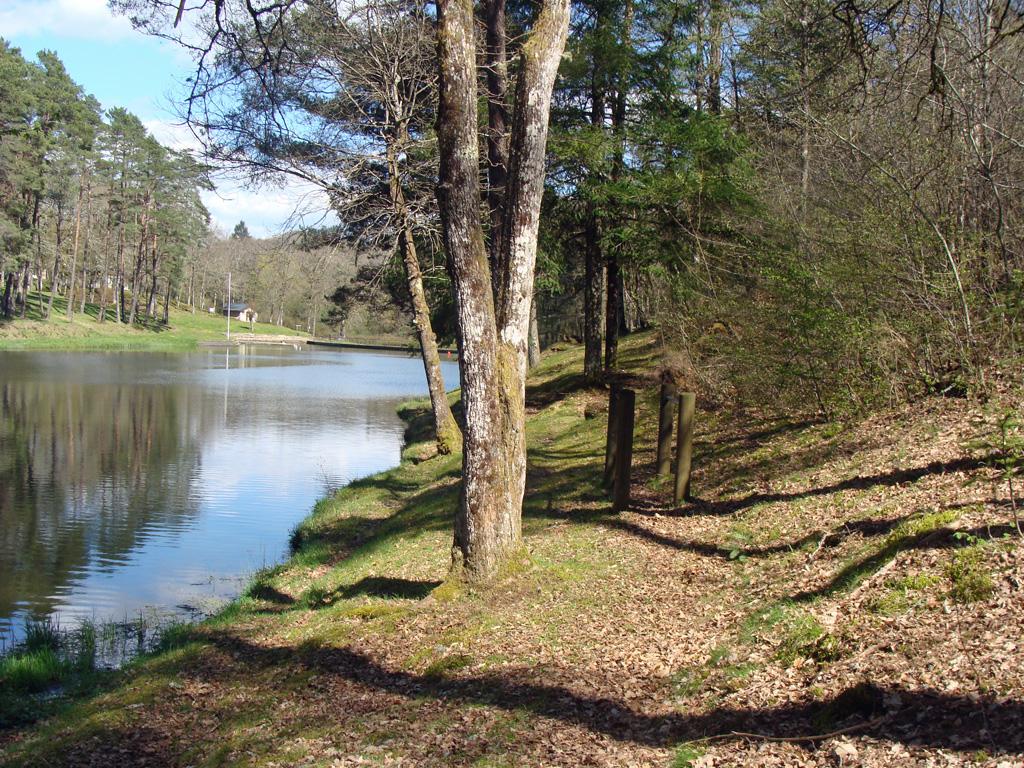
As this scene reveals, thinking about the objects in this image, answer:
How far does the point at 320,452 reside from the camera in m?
23.3

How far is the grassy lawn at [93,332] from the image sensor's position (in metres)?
56.1

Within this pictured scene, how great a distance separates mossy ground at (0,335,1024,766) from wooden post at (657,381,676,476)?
0.93ft

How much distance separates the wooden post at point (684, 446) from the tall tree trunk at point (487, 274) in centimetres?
252

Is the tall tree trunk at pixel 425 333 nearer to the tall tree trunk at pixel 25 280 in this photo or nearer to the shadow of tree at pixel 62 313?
the tall tree trunk at pixel 25 280

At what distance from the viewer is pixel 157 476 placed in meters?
19.3

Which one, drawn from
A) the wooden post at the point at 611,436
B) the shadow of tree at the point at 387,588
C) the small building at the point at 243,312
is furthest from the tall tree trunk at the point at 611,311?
the small building at the point at 243,312

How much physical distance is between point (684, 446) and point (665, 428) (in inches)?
37.7

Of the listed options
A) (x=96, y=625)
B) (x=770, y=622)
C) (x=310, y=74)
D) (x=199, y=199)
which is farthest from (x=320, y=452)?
(x=199, y=199)

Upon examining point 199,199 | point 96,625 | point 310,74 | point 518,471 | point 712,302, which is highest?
point 199,199

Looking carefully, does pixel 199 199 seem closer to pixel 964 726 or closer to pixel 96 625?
pixel 96 625

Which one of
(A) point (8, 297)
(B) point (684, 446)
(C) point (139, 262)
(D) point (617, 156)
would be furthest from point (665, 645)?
(C) point (139, 262)

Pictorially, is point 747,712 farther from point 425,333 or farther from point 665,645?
point 425,333

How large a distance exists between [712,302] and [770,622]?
7.56 m

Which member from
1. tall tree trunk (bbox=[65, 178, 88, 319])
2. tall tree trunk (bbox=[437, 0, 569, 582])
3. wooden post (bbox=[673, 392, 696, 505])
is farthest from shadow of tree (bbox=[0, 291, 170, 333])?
tall tree trunk (bbox=[437, 0, 569, 582])
